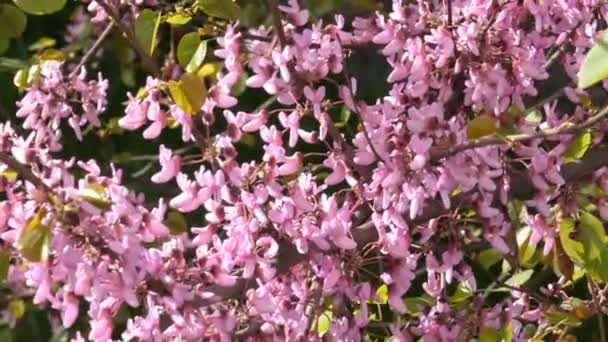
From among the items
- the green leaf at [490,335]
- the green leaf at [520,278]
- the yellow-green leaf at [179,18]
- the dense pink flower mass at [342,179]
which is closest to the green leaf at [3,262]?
the dense pink flower mass at [342,179]

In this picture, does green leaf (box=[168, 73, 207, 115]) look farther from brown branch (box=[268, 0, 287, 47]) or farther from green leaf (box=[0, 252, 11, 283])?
green leaf (box=[0, 252, 11, 283])

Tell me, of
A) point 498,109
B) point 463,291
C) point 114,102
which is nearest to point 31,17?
point 114,102

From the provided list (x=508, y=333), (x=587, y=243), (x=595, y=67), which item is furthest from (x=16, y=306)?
(x=595, y=67)

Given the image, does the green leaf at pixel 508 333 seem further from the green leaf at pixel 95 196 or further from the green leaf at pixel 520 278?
the green leaf at pixel 95 196

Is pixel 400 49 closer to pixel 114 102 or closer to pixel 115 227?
pixel 115 227

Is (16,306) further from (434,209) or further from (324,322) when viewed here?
(434,209)
